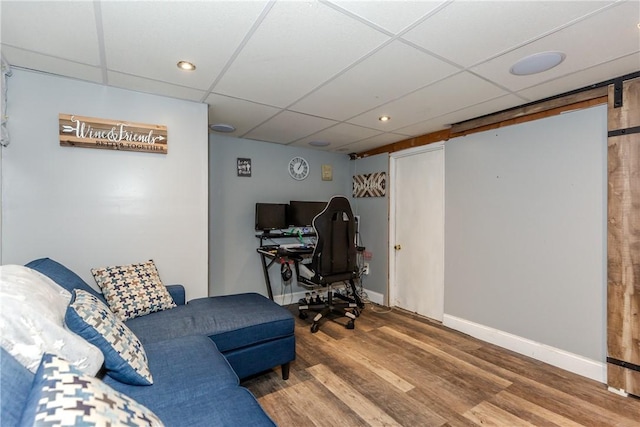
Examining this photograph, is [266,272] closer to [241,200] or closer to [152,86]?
[241,200]

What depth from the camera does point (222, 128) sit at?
338cm

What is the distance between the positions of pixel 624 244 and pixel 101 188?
3981 mm

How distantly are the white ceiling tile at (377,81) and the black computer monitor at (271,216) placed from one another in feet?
5.04

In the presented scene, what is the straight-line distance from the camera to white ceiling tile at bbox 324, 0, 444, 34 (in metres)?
1.33

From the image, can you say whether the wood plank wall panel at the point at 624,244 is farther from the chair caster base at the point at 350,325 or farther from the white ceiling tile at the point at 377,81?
the chair caster base at the point at 350,325

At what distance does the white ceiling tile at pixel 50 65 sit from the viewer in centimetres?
181

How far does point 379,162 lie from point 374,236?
1127 millimetres

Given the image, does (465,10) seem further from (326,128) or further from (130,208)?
(130,208)

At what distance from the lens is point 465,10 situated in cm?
137

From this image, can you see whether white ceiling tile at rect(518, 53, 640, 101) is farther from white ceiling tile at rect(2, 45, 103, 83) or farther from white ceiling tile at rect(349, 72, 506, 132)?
white ceiling tile at rect(2, 45, 103, 83)

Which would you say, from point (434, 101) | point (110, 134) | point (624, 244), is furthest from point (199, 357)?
point (624, 244)

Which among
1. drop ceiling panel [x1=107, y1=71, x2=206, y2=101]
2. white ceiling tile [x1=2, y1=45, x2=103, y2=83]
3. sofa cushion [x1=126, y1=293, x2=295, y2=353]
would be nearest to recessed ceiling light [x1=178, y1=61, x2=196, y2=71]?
drop ceiling panel [x1=107, y1=71, x2=206, y2=101]

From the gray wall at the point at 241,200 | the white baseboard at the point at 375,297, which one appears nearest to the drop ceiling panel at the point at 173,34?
the gray wall at the point at 241,200

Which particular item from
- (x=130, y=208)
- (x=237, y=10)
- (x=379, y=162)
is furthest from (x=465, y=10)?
(x=379, y=162)
